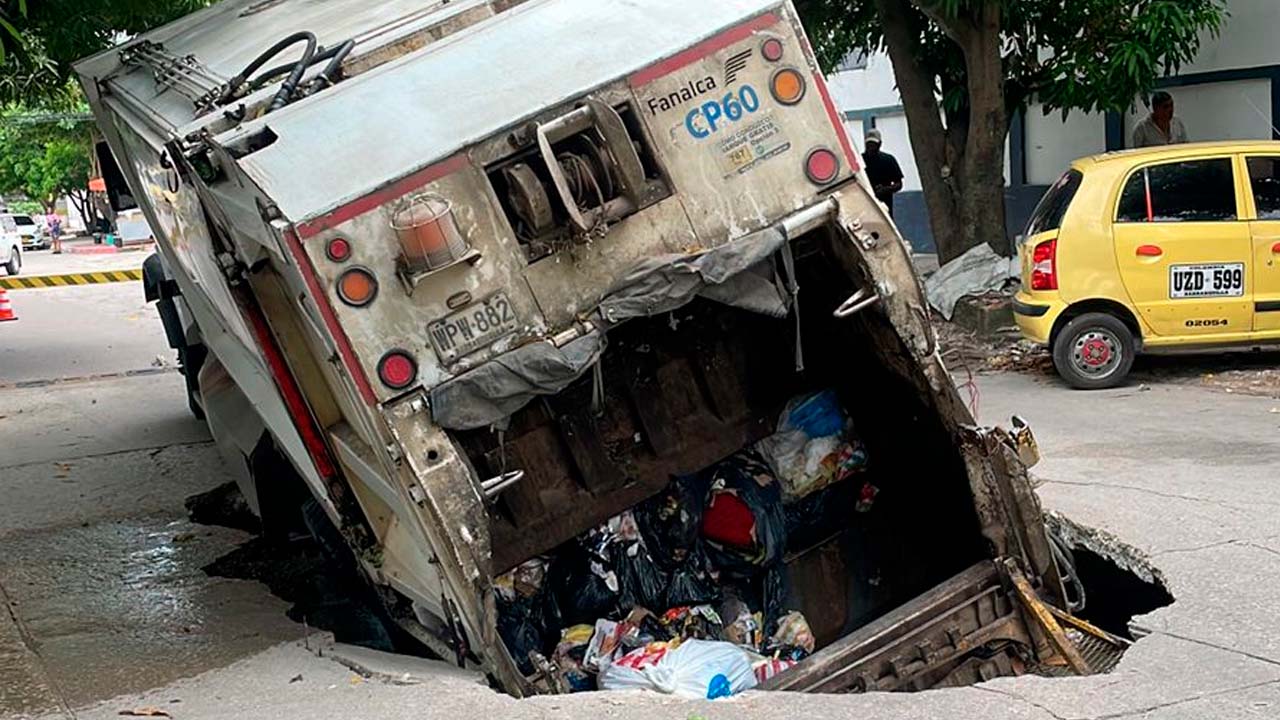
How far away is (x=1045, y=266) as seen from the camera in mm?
10234

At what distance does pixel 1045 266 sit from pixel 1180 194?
40.3 inches

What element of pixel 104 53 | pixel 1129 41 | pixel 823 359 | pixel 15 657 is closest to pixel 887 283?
pixel 823 359

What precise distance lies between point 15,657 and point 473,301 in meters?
2.74

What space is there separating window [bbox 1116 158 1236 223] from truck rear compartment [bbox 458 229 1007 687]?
183 inches

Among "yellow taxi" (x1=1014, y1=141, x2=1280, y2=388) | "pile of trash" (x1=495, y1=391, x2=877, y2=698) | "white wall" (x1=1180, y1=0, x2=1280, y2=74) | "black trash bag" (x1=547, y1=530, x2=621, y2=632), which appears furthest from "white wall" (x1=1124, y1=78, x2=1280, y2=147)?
"black trash bag" (x1=547, y1=530, x2=621, y2=632)

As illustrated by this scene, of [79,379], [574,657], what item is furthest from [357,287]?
[79,379]

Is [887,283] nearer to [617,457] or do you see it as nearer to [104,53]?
[617,457]

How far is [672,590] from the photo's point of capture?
5738 millimetres

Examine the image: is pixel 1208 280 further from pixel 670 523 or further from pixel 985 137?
pixel 670 523

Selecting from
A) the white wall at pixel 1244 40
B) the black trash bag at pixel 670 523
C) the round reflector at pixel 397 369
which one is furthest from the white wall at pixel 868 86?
the round reflector at pixel 397 369

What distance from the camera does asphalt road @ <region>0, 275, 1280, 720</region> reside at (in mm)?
4738

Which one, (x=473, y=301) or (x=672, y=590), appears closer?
(x=473, y=301)

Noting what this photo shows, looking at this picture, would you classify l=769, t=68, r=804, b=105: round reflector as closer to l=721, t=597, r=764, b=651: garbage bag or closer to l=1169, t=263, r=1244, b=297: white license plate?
l=721, t=597, r=764, b=651: garbage bag

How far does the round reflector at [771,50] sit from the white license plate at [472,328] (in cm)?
123
